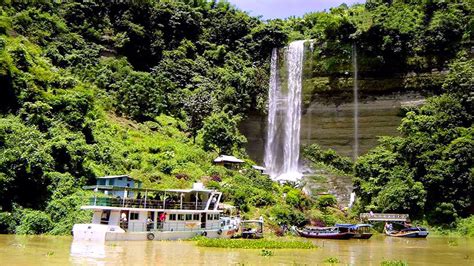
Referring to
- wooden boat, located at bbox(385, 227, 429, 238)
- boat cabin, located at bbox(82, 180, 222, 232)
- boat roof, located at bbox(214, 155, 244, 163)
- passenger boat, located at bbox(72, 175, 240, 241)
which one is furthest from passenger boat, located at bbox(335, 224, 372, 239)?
boat roof, located at bbox(214, 155, 244, 163)

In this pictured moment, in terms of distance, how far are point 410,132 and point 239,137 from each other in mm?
16249

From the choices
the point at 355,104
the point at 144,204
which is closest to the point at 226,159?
the point at 355,104

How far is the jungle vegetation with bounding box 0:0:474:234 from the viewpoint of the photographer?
32.3 metres

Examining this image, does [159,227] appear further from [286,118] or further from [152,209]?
[286,118]

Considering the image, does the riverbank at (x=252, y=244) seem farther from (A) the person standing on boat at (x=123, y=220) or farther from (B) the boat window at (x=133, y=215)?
(A) the person standing on boat at (x=123, y=220)

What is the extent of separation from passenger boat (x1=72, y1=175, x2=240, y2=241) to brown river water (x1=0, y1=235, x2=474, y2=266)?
3.31 feet

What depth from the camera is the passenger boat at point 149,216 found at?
24875mm

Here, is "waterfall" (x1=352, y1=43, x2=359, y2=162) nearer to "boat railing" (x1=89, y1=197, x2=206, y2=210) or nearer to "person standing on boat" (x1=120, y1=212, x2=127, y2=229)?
"boat railing" (x1=89, y1=197, x2=206, y2=210)

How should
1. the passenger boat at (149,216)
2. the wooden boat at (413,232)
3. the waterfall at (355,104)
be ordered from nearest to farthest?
the passenger boat at (149,216)
the wooden boat at (413,232)
the waterfall at (355,104)

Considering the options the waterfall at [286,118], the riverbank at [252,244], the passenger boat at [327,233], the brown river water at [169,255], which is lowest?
the brown river water at [169,255]

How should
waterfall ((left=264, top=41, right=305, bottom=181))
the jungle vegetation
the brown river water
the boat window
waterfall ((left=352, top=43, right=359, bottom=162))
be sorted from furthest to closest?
1. waterfall ((left=264, top=41, right=305, bottom=181))
2. waterfall ((left=352, top=43, right=359, bottom=162))
3. the jungle vegetation
4. the boat window
5. the brown river water

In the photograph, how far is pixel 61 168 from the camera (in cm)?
3203

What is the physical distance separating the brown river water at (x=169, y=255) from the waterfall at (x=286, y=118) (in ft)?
96.0

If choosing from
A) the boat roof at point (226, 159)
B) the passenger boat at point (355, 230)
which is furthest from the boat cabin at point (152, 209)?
the boat roof at point (226, 159)
